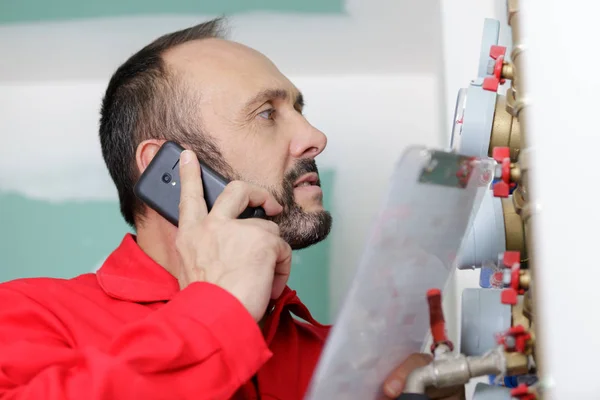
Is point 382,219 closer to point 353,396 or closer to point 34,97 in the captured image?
point 353,396

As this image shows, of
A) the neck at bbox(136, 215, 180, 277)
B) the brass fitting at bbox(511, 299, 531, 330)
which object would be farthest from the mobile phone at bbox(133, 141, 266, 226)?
the brass fitting at bbox(511, 299, 531, 330)

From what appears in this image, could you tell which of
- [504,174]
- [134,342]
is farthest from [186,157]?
[504,174]

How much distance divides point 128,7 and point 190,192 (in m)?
0.75

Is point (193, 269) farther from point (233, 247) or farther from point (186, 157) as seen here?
point (186, 157)

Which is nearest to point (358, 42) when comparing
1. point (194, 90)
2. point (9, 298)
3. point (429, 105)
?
point (429, 105)

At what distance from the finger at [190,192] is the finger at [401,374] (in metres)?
0.29

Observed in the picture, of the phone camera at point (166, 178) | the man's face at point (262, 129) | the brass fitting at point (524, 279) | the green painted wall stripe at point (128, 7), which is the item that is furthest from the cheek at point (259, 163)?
the green painted wall stripe at point (128, 7)

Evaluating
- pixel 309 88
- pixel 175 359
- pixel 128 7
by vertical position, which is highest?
pixel 128 7

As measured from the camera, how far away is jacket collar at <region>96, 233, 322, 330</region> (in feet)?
3.03

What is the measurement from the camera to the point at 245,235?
0.77 m

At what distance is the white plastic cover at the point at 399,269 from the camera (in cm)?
58

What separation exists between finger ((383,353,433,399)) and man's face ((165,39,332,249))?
0.32 meters

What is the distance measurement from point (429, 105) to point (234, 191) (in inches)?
31.8

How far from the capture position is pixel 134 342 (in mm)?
666
